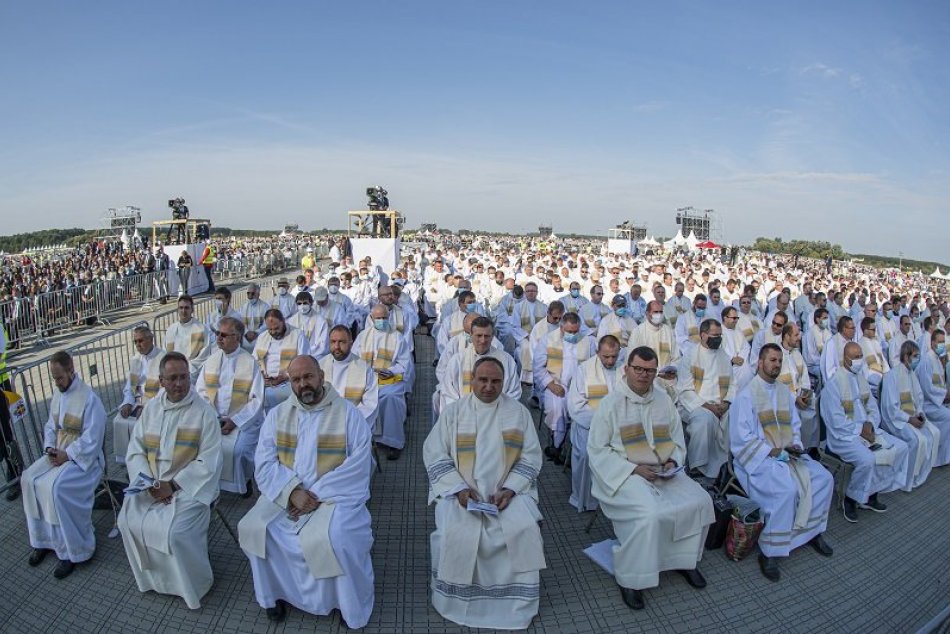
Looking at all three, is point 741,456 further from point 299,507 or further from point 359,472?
point 299,507

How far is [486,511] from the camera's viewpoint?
3900 mm

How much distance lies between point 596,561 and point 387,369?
12.7 ft

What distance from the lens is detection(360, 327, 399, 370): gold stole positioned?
7.41 meters

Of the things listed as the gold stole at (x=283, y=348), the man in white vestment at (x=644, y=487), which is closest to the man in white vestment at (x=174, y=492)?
the gold stole at (x=283, y=348)

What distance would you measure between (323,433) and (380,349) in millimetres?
3232

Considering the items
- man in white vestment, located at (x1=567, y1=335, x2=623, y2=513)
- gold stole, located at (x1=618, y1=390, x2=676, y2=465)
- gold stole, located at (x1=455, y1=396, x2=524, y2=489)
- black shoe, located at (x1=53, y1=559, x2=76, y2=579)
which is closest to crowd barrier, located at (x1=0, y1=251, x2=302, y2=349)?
black shoe, located at (x1=53, y1=559, x2=76, y2=579)

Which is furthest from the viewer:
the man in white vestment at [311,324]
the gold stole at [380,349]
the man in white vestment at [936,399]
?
the man in white vestment at [311,324]

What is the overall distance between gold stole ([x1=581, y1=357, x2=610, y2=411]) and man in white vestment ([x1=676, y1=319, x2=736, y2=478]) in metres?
1.29

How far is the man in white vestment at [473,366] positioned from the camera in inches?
221

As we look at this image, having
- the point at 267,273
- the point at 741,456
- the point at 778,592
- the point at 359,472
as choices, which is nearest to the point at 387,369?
the point at 359,472

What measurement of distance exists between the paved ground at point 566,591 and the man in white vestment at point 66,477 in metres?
0.20

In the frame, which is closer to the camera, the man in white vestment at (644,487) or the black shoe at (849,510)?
the man in white vestment at (644,487)

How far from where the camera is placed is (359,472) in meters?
4.21

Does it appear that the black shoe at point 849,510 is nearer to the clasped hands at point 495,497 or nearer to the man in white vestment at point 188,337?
the clasped hands at point 495,497
